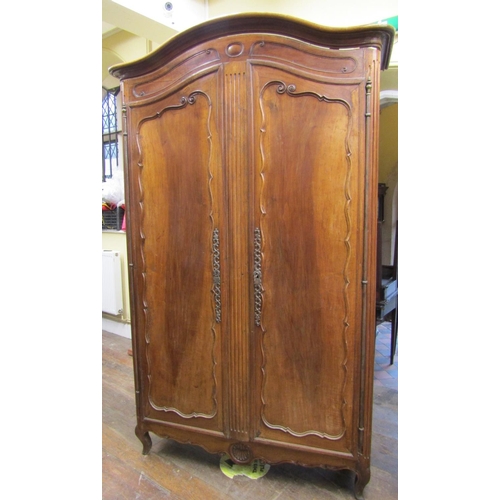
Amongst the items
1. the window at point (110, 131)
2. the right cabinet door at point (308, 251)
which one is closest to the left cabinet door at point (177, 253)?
the right cabinet door at point (308, 251)

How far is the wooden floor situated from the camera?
1416 millimetres

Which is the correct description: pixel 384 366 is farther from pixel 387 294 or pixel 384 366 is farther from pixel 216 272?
pixel 216 272

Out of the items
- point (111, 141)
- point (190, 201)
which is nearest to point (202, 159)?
point (190, 201)

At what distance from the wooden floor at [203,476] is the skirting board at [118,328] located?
1.35 m

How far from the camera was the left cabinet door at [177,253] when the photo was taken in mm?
1369

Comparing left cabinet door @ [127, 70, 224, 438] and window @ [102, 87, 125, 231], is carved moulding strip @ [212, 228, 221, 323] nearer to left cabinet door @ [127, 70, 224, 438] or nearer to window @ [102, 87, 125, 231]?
left cabinet door @ [127, 70, 224, 438]

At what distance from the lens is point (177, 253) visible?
146 cm

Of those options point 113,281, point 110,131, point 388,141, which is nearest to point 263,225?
point 113,281

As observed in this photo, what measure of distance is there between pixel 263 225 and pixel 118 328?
2.62 m

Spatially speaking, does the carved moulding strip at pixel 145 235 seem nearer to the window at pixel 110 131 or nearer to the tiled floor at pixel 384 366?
the tiled floor at pixel 384 366


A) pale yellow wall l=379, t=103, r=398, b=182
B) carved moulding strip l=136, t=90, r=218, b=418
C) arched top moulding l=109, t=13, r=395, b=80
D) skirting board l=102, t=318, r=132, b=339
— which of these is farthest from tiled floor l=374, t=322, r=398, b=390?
skirting board l=102, t=318, r=132, b=339

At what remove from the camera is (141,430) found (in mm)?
1634
